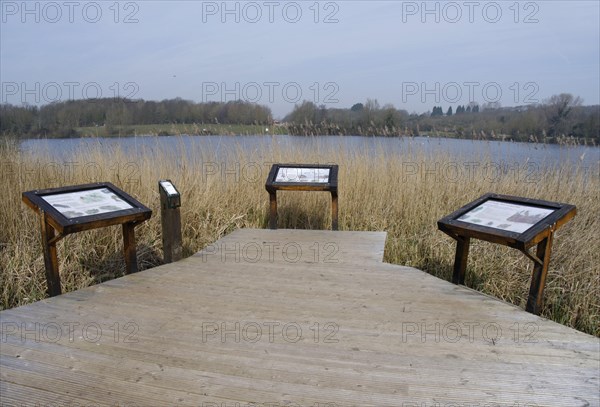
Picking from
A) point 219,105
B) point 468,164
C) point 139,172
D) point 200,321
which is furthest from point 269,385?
point 219,105

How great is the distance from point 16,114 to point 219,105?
10.0ft

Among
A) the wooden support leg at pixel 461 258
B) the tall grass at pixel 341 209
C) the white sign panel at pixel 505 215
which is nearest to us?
the white sign panel at pixel 505 215

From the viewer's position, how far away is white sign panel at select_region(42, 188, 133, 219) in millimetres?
2521

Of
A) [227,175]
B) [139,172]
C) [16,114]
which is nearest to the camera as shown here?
[139,172]

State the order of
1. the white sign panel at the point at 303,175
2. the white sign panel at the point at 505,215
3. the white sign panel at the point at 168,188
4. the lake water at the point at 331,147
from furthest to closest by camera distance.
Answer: the lake water at the point at 331,147, the white sign panel at the point at 303,175, the white sign panel at the point at 168,188, the white sign panel at the point at 505,215

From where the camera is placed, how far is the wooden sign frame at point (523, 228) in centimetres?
224

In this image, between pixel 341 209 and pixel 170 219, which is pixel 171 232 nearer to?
pixel 170 219

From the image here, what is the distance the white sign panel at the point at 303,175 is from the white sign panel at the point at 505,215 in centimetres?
147

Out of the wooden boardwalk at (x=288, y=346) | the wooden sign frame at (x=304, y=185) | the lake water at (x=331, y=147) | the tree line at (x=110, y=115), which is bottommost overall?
the wooden boardwalk at (x=288, y=346)

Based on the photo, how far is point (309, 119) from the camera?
6.29 m

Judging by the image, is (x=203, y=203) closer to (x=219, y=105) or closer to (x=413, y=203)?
(x=413, y=203)

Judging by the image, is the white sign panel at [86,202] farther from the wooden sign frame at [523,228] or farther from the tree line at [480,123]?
the tree line at [480,123]

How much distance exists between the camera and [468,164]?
5.33 metres

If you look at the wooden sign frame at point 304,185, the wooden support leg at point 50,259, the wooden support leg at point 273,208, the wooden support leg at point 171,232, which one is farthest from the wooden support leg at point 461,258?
the wooden support leg at point 50,259
